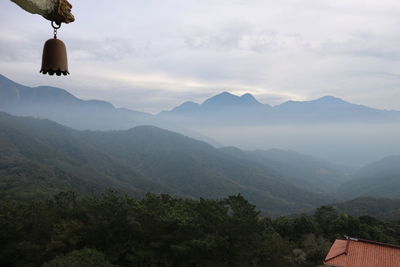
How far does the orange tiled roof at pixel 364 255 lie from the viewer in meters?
22.0

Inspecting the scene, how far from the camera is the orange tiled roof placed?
2203 cm

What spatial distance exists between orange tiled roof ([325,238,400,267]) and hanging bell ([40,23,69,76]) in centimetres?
2404

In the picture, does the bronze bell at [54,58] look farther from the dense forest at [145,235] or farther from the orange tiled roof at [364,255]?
the orange tiled roof at [364,255]

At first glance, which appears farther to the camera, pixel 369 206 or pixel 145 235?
pixel 369 206

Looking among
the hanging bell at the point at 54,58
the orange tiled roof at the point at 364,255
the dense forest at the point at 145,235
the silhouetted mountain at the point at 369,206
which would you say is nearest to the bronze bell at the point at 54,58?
the hanging bell at the point at 54,58

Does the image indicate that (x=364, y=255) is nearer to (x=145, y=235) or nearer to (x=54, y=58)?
(x=145, y=235)

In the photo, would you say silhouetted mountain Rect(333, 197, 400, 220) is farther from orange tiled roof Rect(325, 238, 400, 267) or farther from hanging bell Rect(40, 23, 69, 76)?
hanging bell Rect(40, 23, 69, 76)

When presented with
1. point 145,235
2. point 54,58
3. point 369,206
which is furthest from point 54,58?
point 369,206

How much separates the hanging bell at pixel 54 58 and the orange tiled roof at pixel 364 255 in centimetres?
2404

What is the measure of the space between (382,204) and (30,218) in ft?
420

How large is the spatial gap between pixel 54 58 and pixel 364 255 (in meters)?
25.4

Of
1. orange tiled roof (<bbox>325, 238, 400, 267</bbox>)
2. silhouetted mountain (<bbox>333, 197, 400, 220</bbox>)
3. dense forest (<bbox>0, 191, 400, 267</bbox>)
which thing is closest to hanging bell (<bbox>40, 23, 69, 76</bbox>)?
dense forest (<bbox>0, 191, 400, 267</bbox>)

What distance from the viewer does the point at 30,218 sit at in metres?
23.1

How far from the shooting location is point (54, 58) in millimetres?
3924
